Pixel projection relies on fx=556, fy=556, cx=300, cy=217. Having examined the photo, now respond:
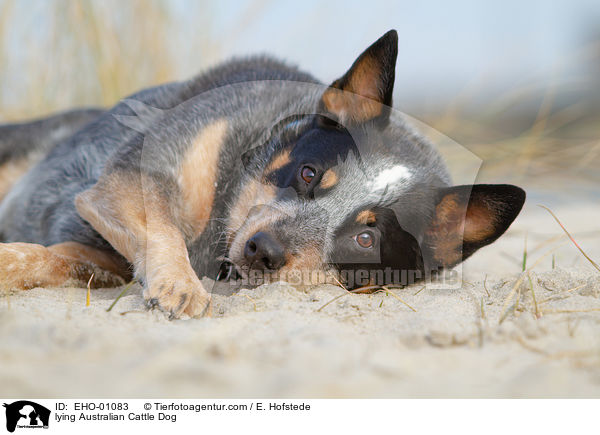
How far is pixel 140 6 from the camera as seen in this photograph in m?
6.39

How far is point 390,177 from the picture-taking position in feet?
8.50

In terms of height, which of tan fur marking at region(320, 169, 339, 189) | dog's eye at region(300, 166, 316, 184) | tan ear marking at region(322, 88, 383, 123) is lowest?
tan fur marking at region(320, 169, 339, 189)

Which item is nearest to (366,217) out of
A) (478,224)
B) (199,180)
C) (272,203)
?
(272,203)

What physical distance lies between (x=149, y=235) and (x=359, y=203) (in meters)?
0.97

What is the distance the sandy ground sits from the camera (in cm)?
145

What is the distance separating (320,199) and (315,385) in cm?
123

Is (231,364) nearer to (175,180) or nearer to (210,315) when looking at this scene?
(210,315)

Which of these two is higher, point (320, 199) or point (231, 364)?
point (320, 199)

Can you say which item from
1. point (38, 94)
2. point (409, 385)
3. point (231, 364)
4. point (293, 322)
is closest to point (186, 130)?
point (293, 322)

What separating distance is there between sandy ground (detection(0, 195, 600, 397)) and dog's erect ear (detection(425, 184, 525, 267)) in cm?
37

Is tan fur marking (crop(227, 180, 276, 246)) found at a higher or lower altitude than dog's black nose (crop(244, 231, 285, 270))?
higher
